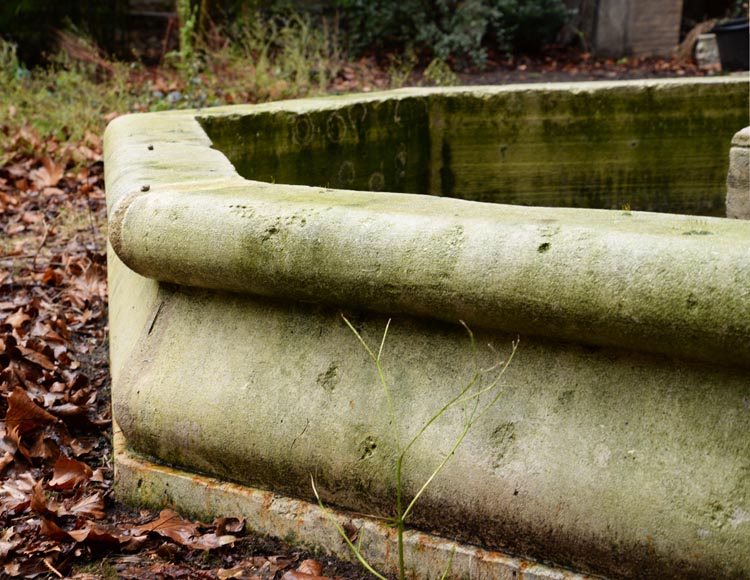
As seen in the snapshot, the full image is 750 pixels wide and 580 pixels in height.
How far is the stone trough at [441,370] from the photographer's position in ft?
4.74

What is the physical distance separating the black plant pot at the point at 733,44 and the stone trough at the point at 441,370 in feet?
25.9

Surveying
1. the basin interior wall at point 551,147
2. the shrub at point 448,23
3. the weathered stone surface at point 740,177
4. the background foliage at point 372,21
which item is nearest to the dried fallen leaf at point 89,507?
the basin interior wall at point 551,147

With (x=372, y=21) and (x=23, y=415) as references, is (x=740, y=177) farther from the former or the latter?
(x=372, y=21)

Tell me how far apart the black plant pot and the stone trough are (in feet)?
25.9

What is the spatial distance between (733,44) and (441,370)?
850 cm

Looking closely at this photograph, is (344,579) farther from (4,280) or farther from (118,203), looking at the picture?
(4,280)

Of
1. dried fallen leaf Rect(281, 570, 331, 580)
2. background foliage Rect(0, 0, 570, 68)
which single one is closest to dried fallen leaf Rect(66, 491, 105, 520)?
dried fallen leaf Rect(281, 570, 331, 580)

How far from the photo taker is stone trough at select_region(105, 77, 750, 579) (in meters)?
1.44

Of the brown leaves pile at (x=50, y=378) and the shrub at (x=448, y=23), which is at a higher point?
the shrub at (x=448, y=23)

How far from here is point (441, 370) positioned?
5.58 ft

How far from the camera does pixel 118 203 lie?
6.53 feet

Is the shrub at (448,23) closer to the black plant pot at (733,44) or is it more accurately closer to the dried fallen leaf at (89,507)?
the black plant pot at (733,44)

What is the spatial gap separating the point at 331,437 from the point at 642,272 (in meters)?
0.71

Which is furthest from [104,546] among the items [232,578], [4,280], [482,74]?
[482,74]
